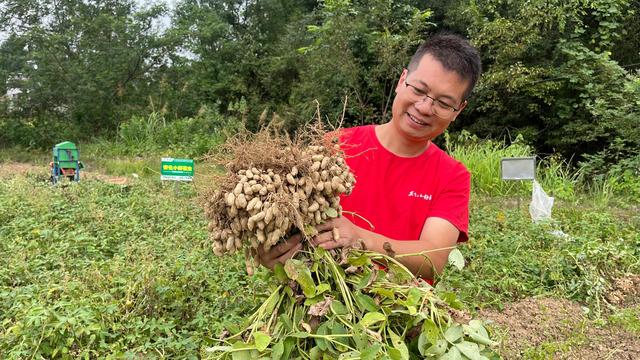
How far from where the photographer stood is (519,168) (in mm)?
5504

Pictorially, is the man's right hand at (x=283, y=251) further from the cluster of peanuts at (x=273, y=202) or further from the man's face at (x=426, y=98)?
the man's face at (x=426, y=98)

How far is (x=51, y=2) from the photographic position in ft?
41.6

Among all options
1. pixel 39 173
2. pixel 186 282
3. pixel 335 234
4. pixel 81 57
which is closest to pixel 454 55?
pixel 335 234

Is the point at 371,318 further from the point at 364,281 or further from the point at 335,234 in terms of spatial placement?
the point at 335,234

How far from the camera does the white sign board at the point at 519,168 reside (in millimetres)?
5410

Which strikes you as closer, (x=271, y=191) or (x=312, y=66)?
(x=271, y=191)

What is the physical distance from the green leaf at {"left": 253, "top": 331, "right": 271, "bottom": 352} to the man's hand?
256mm

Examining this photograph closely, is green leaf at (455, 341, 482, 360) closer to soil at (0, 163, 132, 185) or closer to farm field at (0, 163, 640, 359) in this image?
farm field at (0, 163, 640, 359)

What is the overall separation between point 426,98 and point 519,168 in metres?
4.30

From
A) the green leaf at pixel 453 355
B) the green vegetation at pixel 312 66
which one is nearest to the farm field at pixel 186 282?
the green leaf at pixel 453 355

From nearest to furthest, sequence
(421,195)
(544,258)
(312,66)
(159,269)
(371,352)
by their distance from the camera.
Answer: (371,352)
(421,195)
(159,269)
(544,258)
(312,66)

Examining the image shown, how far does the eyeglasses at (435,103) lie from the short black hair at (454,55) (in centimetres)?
10

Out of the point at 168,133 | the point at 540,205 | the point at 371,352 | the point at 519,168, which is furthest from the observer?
the point at 168,133

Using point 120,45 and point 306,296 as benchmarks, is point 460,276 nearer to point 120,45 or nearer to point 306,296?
point 306,296
